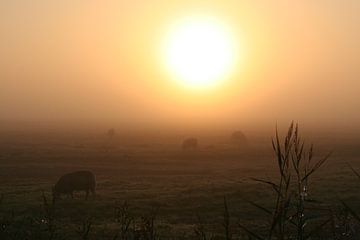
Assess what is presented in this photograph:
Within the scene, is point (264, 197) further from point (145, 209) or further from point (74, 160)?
point (74, 160)

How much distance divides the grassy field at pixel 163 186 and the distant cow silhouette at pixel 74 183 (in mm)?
637

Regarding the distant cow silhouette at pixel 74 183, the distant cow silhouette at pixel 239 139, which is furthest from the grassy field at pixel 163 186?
the distant cow silhouette at pixel 239 139

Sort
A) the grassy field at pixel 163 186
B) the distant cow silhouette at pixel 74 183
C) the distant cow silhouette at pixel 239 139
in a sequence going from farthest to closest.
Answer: the distant cow silhouette at pixel 239 139 → the distant cow silhouette at pixel 74 183 → the grassy field at pixel 163 186

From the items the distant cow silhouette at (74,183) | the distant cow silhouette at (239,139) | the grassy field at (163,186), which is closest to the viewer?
the grassy field at (163,186)

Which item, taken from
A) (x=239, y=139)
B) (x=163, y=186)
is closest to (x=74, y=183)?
(x=163, y=186)

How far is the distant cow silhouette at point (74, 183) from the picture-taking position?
2864cm

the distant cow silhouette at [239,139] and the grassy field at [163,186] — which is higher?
the distant cow silhouette at [239,139]

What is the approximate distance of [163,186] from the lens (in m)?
34.2

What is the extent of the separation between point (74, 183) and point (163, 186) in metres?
7.15

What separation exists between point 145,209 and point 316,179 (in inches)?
654

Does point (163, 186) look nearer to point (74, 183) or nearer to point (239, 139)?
point (74, 183)

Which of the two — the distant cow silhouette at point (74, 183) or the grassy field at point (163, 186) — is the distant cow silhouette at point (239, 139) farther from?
the distant cow silhouette at point (74, 183)

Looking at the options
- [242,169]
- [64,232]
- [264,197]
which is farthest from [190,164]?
[64,232]

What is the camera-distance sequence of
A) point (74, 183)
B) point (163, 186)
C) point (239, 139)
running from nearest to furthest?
1. point (74, 183)
2. point (163, 186)
3. point (239, 139)
